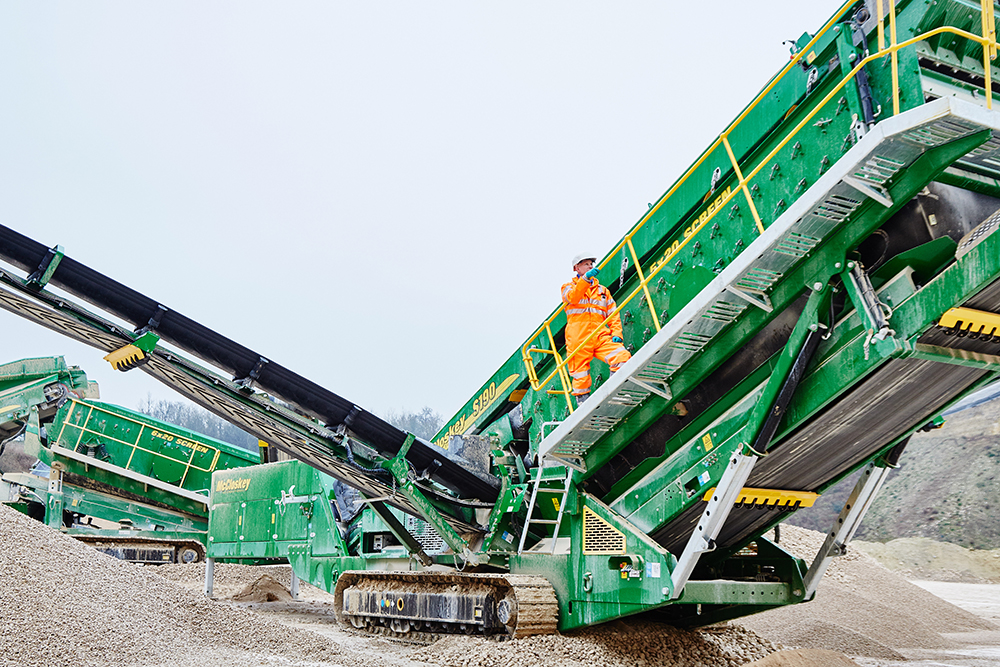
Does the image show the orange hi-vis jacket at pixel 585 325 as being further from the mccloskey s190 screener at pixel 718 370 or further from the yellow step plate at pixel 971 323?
the yellow step plate at pixel 971 323

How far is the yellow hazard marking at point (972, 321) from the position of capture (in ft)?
14.5

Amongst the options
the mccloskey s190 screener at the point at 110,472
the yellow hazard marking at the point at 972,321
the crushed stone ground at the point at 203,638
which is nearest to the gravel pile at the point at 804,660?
the crushed stone ground at the point at 203,638

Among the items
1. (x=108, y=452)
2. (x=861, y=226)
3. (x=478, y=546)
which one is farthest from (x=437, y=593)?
(x=108, y=452)

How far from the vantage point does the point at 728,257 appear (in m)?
5.37

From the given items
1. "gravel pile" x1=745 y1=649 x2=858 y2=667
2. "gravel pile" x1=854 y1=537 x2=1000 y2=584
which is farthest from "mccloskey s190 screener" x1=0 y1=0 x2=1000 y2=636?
"gravel pile" x1=854 y1=537 x2=1000 y2=584

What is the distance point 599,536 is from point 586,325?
159 cm

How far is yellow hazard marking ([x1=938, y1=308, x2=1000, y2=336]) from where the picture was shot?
4.42m

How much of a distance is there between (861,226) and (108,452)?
14462mm

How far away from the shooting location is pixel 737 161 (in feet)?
18.2

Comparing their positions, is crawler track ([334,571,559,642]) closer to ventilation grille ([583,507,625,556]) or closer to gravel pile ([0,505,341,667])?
ventilation grille ([583,507,625,556])

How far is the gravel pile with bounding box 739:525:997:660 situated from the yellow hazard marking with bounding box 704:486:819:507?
8.53 ft

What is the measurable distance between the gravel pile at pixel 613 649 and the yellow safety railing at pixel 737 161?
178 centimetres

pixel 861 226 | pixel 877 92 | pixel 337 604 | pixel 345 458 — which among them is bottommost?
pixel 337 604

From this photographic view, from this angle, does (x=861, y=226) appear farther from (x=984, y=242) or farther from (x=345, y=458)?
(x=345, y=458)
